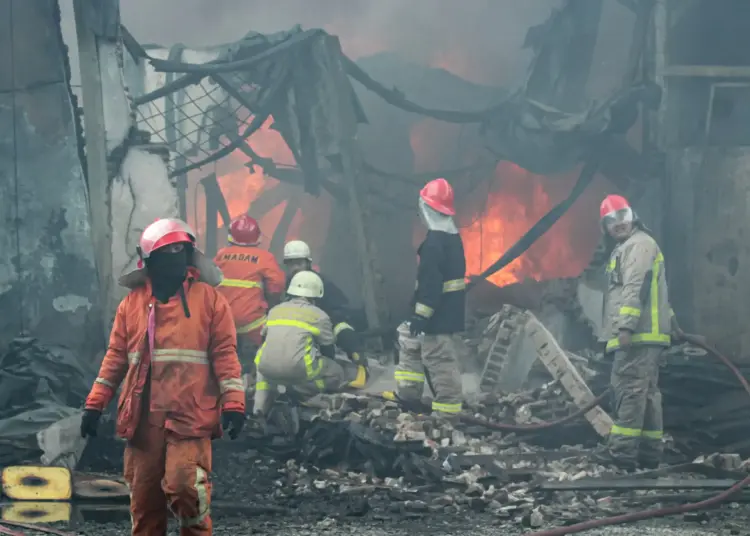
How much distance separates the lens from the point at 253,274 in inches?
354

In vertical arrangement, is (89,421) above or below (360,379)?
below

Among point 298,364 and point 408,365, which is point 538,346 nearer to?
point 408,365

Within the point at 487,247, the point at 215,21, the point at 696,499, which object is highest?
the point at 215,21

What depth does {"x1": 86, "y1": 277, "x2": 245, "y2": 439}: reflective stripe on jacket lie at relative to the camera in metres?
4.32

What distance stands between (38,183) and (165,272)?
4.37 metres

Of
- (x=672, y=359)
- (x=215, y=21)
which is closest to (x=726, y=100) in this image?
(x=672, y=359)

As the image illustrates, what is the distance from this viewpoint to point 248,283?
895 centimetres

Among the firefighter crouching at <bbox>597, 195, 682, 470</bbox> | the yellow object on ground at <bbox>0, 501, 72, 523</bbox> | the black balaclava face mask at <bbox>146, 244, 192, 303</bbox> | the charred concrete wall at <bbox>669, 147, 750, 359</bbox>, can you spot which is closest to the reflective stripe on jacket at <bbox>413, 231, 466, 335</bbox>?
the firefighter crouching at <bbox>597, 195, 682, 470</bbox>

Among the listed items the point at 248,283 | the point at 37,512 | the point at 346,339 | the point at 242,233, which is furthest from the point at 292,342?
the point at 37,512

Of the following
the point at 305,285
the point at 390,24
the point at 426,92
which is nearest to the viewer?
the point at 305,285

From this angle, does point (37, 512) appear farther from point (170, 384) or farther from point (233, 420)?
point (233, 420)

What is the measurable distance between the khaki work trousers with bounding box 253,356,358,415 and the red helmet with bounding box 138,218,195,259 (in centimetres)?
355

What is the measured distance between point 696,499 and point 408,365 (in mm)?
2790

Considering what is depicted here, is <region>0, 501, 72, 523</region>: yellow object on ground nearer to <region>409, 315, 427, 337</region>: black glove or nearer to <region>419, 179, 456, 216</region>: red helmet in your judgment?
<region>409, 315, 427, 337</region>: black glove
